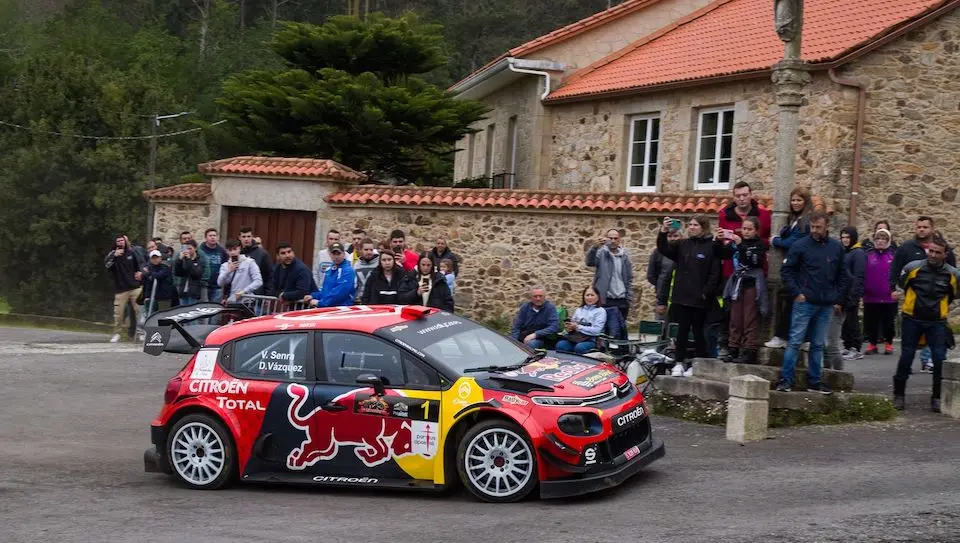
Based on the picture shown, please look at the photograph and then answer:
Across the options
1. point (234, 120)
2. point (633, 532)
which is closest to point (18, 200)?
point (234, 120)

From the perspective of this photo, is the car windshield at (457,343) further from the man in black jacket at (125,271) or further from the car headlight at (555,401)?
the man in black jacket at (125,271)

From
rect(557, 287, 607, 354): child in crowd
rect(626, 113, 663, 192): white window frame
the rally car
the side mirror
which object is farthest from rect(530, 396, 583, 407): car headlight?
rect(626, 113, 663, 192): white window frame

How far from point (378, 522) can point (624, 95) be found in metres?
19.1

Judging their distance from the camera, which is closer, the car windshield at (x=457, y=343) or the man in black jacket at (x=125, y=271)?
the car windshield at (x=457, y=343)

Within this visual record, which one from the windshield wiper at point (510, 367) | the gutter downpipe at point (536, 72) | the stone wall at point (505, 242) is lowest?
the windshield wiper at point (510, 367)

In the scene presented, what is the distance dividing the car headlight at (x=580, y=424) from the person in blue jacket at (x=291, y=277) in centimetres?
865

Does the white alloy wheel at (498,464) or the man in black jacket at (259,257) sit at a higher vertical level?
the man in black jacket at (259,257)

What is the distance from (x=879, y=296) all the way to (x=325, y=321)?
9471 mm

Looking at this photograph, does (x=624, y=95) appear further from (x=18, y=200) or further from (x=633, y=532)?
(x=18, y=200)

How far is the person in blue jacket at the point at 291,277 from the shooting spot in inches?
686

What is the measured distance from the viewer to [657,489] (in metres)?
9.64

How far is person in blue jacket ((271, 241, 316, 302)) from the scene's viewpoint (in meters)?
17.4

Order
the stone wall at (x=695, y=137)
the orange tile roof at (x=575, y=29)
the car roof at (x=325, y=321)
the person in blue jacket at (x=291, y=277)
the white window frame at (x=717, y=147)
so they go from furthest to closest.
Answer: the orange tile roof at (x=575, y=29) < the white window frame at (x=717, y=147) < the stone wall at (x=695, y=137) < the person in blue jacket at (x=291, y=277) < the car roof at (x=325, y=321)

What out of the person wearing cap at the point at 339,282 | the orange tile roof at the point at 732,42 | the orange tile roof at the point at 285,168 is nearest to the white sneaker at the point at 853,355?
the orange tile roof at the point at 732,42
